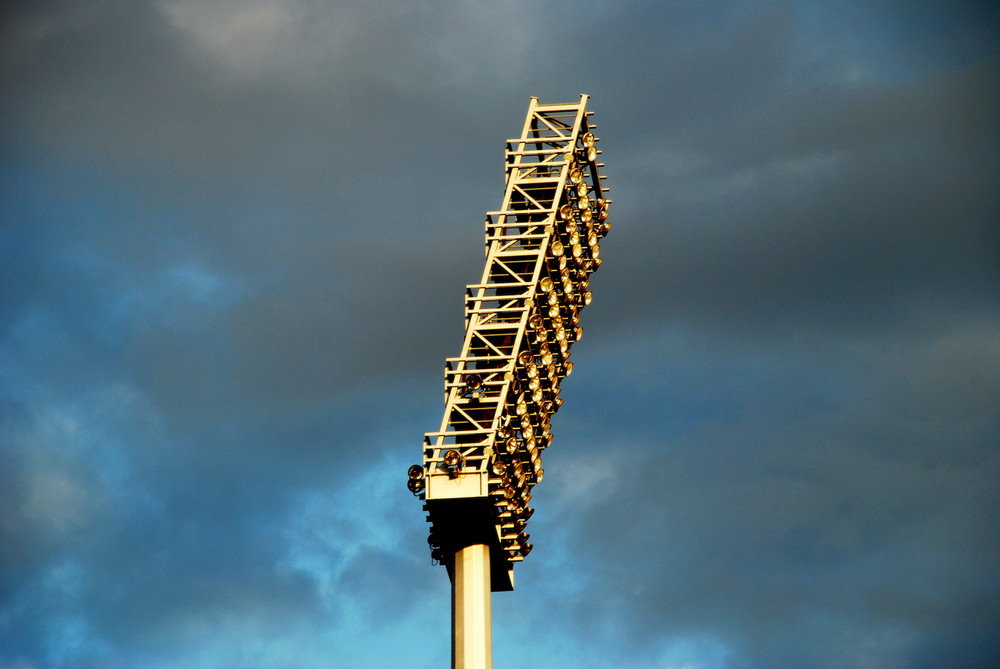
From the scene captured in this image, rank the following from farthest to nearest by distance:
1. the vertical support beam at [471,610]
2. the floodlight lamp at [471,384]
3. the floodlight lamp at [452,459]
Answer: the floodlight lamp at [471,384] → the vertical support beam at [471,610] → the floodlight lamp at [452,459]

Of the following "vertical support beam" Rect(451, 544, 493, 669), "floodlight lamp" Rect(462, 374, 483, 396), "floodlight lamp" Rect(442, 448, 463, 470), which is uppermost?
"floodlight lamp" Rect(462, 374, 483, 396)

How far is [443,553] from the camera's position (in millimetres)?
124250

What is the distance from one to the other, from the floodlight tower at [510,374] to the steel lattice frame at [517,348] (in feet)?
0.15

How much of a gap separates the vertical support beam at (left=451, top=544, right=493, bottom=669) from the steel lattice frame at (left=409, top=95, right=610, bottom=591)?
0.79m

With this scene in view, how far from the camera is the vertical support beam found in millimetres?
122250

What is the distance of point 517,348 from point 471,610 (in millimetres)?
11284

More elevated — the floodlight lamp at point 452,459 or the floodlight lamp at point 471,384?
the floodlight lamp at point 471,384

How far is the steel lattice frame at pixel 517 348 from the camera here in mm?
120250

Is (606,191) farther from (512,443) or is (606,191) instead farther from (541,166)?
(512,443)

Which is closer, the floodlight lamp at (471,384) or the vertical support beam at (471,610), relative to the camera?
the vertical support beam at (471,610)

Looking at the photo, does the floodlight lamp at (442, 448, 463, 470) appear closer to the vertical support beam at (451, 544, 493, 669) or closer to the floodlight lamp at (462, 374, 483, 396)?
the floodlight lamp at (462, 374, 483, 396)

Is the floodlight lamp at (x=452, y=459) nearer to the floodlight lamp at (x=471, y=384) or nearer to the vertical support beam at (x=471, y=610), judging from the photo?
the floodlight lamp at (x=471, y=384)

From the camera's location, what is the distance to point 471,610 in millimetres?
123062

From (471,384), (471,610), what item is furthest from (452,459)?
(471,610)
